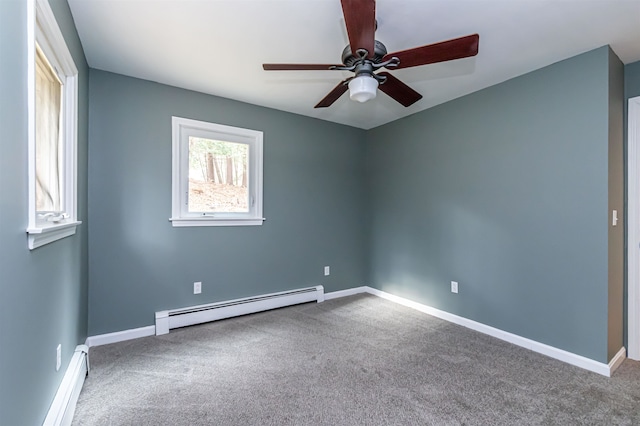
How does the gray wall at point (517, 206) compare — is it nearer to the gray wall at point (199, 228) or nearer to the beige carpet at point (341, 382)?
the beige carpet at point (341, 382)

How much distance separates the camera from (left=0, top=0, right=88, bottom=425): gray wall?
0.94 metres

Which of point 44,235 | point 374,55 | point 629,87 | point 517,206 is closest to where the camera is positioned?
point 44,235

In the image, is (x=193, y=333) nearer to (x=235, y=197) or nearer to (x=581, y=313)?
(x=235, y=197)

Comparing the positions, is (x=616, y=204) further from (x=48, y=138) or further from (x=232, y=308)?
(x=48, y=138)

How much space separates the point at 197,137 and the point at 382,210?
97.0 inches

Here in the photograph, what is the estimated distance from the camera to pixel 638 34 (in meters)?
1.98

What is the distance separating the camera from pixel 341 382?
2.01 m

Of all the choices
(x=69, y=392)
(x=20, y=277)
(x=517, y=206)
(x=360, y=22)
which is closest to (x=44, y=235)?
(x=20, y=277)

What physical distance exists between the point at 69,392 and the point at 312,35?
2.61 metres

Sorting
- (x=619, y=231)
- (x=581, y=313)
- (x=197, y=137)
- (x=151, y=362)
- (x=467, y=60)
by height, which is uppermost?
(x=467, y=60)

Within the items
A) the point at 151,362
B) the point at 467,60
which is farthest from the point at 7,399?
the point at 467,60

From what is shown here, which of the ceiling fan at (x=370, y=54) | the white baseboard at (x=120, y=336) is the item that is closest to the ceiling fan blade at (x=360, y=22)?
the ceiling fan at (x=370, y=54)

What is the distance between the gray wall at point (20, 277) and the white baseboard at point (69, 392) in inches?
1.9

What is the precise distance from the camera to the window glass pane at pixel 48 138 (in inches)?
56.1
